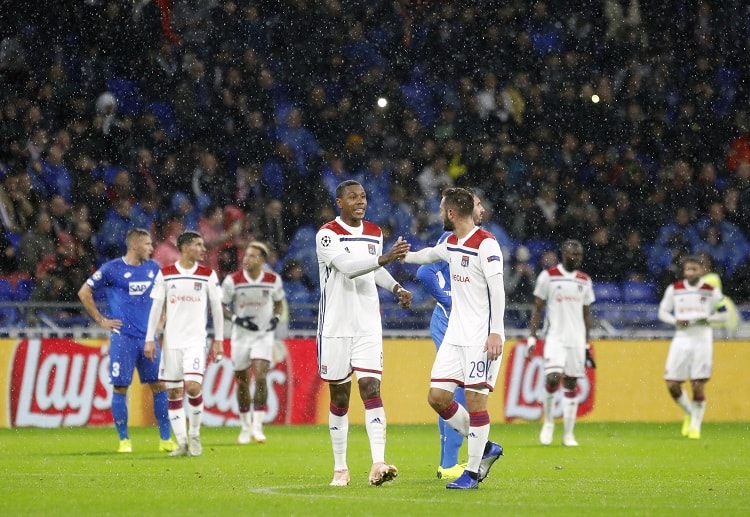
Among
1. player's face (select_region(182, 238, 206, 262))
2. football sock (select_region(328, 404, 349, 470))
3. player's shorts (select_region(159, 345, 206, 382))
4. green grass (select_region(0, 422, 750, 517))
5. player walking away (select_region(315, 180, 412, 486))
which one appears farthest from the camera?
player's face (select_region(182, 238, 206, 262))

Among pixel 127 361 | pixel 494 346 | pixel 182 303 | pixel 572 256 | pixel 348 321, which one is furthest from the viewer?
pixel 572 256

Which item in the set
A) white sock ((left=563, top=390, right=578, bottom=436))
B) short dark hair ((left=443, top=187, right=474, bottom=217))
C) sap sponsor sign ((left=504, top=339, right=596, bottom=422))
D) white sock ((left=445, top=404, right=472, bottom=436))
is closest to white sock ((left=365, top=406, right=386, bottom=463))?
white sock ((left=445, top=404, right=472, bottom=436))

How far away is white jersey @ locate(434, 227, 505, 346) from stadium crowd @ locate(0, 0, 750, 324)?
9.70 meters

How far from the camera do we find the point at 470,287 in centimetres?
970

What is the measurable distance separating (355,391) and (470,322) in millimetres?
10227

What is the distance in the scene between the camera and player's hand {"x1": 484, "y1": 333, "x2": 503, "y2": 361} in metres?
9.35

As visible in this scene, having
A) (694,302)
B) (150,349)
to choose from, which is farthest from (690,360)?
(150,349)

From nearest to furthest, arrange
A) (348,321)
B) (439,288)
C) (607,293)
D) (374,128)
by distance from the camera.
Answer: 1. (348,321)
2. (439,288)
3. (607,293)
4. (374,128)

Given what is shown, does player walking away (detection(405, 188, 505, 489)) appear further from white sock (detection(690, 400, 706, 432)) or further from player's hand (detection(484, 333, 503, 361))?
white sock (detection(690, 400, 706, 432))

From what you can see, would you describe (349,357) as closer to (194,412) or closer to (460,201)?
(460,201)

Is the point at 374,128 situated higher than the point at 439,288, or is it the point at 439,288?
the point at 374,128

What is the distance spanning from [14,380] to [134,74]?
5701 millimetres

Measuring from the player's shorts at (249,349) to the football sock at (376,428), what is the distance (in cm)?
732

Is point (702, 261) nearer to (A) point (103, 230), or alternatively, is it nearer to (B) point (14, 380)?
(A) point (103, 230)
